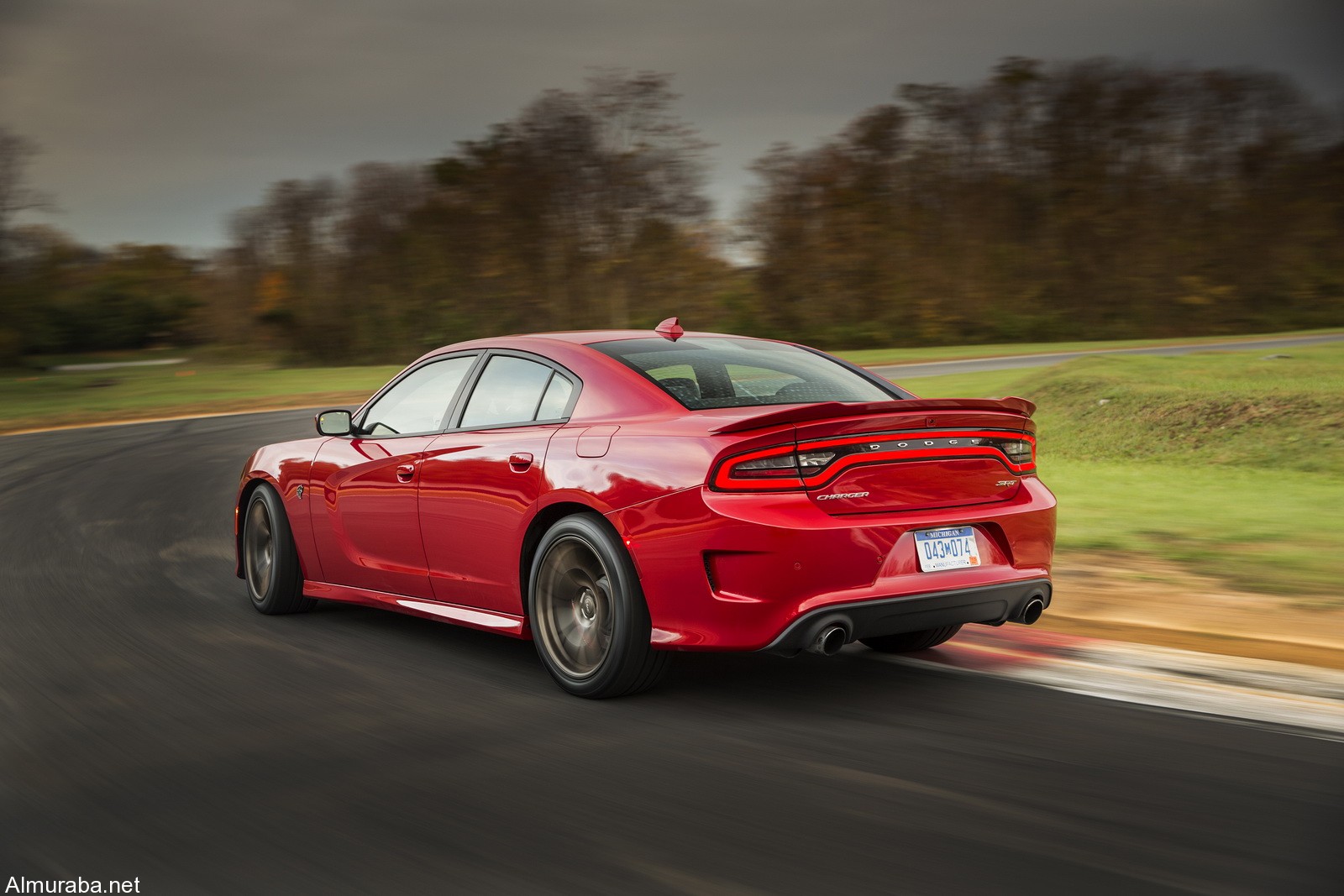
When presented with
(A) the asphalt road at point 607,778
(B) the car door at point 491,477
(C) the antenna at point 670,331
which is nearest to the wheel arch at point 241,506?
(A) the asphalt road at point 607,778

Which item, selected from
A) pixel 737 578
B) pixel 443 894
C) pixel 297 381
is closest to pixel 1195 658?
pixel 737 578

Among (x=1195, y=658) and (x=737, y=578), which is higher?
(x=737, y=578)

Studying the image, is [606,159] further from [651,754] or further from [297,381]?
[651,754]

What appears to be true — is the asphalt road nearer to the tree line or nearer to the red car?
the red car

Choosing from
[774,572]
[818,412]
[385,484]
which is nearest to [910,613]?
[774,572]

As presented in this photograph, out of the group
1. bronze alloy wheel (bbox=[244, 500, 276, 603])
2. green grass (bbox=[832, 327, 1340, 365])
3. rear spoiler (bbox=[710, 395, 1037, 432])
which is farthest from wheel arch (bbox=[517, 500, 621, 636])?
green grass (bbox=[832, 327, 1340, 365])

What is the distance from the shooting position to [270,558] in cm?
722

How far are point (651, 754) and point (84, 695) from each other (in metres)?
2.51

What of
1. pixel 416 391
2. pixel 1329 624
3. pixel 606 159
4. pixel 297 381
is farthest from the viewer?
pixel 606 159

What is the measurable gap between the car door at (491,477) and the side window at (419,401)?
20 centimetres

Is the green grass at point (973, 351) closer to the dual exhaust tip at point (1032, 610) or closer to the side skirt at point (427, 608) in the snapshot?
the side skirt at point (427, 608)

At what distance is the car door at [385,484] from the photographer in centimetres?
611

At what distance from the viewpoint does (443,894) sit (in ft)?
→ 10.5

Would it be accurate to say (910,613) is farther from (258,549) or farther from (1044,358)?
(1044,358)
